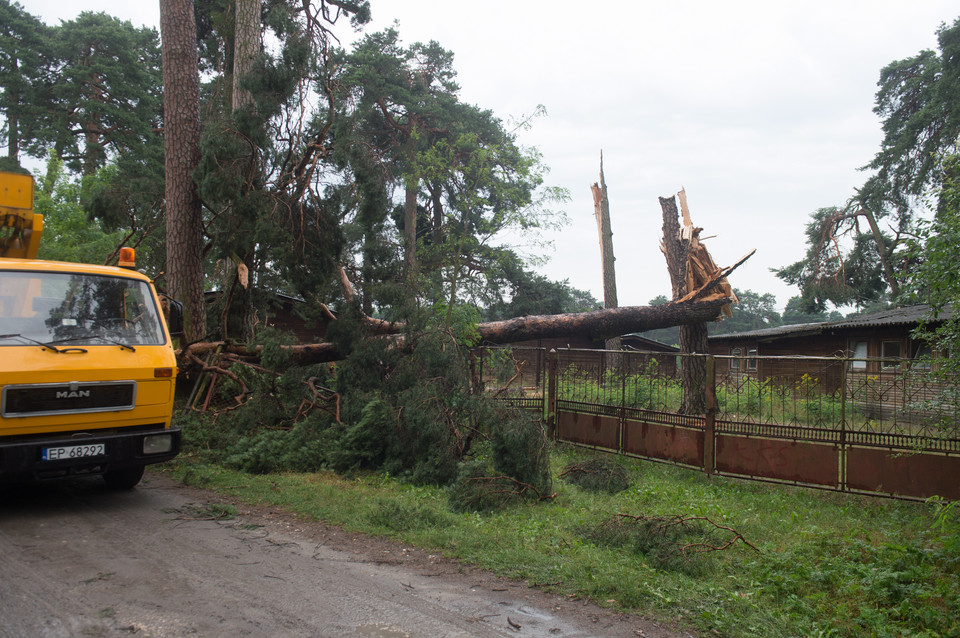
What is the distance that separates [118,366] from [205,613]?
3050 millimetres

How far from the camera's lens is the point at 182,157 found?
1148 cm

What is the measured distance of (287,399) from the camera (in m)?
9.82

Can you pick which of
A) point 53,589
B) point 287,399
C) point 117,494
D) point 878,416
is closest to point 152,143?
point 287,399

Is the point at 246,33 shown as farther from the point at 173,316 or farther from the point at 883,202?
the point at 883,202

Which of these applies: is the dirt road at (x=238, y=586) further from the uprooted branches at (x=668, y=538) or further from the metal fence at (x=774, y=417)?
the metal fence at (x=774, y=417)

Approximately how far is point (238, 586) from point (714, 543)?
4039 mm

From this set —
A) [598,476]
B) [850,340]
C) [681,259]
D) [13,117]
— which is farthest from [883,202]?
[13,117]

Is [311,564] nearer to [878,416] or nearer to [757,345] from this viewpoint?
[878,416]

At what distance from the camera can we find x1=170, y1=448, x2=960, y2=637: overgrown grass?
4.05 m

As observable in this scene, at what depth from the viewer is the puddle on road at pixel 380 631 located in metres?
3.56

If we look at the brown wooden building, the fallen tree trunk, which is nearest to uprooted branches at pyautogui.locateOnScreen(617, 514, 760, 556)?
the brown wooden building

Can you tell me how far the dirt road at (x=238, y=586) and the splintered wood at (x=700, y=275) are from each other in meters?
9.58

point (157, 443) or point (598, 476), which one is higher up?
point (157, 443)

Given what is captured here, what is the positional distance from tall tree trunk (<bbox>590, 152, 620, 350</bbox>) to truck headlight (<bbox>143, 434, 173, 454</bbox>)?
747 inches
